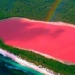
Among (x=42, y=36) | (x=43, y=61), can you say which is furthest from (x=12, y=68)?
(x=42, y=36)

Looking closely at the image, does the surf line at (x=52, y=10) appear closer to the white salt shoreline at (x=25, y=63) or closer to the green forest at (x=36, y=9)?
the green forest at (x=36, y=9)

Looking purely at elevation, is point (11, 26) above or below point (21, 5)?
below

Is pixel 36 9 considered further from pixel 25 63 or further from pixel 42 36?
pixel 25 63

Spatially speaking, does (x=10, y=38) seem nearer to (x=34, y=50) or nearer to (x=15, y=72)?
(x=34, y=50)

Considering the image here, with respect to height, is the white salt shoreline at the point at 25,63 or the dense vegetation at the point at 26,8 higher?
the dense vegetation at the point at 26,8

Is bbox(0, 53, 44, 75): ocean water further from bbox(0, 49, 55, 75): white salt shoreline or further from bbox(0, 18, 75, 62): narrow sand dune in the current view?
bbox(0, 18, 75, 62): narrow sand dune

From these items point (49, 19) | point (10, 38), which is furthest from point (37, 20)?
point (10, 38)

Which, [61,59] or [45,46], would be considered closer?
[61,59]

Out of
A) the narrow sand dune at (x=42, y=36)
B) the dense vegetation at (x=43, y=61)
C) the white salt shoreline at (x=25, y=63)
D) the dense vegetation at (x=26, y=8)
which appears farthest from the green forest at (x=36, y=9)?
the white salt shoreline at (x=25, y=63)
